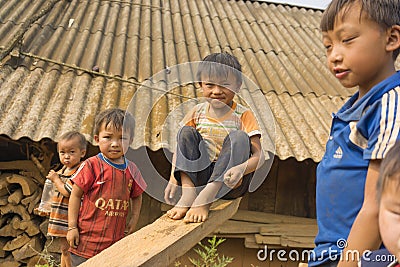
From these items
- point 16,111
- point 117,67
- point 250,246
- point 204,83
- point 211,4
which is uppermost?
point 211,4

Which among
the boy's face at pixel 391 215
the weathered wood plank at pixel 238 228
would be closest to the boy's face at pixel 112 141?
the boy's face at pixel 391 215

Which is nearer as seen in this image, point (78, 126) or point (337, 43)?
point (337, 43)

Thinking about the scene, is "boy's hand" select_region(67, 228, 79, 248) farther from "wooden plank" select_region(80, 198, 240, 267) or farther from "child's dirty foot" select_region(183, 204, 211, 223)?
"child's dirty foot" select_region(183, 204, 211, 223)

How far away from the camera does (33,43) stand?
19.3 ft

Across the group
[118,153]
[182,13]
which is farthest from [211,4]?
[118,153]

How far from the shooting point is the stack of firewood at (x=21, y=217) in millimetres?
4895

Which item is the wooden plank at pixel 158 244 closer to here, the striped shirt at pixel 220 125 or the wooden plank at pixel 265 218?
the striped shirt at pixel 220 125

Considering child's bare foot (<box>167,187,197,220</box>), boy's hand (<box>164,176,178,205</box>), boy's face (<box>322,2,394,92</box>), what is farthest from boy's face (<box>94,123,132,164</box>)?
boy's face (<box>322,2,394,92</box>)

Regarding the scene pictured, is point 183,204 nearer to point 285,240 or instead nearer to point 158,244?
point 158,244

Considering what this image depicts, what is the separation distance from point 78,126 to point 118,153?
1.74 metres

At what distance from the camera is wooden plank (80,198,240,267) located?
1.78 m

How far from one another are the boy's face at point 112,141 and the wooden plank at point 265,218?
2.72 m

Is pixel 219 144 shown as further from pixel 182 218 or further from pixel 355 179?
pixel 355 179

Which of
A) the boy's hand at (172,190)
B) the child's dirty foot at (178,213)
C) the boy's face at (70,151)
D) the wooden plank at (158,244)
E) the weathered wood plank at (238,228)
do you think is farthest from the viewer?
the weathered wood plank at (238,228)
